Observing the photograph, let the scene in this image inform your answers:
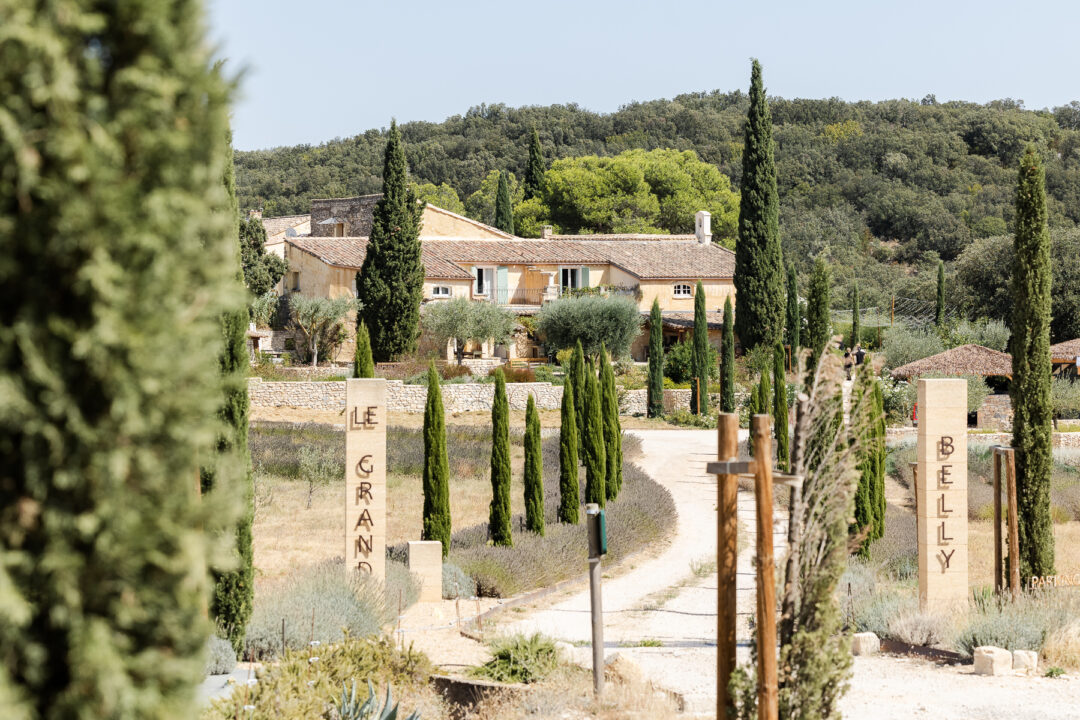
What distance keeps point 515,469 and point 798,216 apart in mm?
47495

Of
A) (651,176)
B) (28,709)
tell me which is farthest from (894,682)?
(651,176)

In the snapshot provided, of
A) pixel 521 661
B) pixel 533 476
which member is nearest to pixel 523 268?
pixel 533 476

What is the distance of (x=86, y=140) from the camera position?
115 inches

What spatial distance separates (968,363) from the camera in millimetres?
32906

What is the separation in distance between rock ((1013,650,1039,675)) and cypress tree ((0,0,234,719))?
900 centimetres

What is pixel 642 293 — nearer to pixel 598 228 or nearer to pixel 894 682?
pixel 598 228

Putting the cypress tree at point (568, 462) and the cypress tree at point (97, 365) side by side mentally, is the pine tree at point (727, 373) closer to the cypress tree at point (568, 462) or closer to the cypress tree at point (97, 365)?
the cypress tree at point (568, 462)

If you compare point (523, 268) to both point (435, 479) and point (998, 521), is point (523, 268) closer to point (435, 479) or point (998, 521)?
point (435, 479)

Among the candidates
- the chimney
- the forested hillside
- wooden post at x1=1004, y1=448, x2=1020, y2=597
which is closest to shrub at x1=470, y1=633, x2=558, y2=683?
wooden post at x1=1004, y1=448, x2=1020, y2=597

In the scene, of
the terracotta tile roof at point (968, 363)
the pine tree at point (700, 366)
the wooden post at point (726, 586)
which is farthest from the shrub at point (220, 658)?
the terracotta tile roof at point (968, 363)

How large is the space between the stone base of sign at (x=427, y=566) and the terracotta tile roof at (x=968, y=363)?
936 inches

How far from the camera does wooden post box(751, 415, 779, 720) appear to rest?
19.4ft

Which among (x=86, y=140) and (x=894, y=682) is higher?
(x=86, y=140)

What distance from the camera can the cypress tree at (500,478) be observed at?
607 inches
